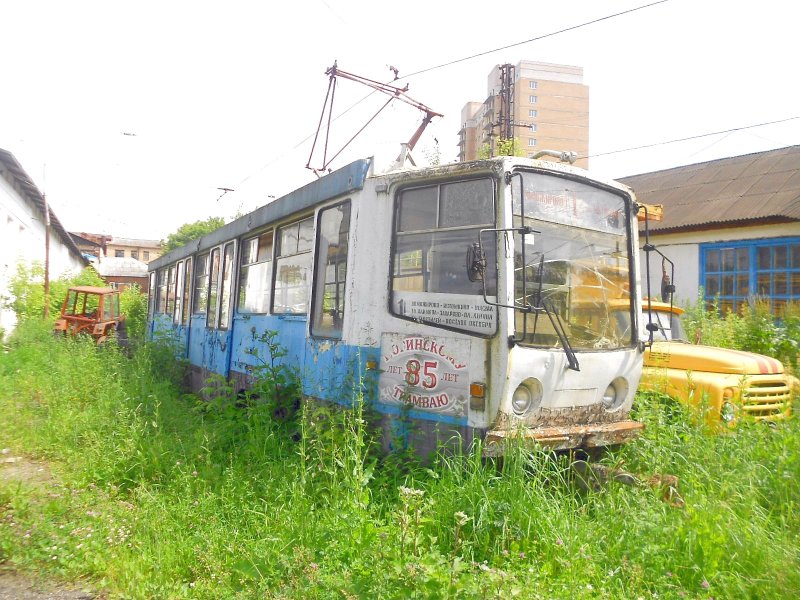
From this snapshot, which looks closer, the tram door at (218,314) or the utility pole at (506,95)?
the tram door at (218,314)

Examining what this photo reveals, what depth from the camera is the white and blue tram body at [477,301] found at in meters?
4.35

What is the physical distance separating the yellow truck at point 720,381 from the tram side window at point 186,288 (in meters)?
8.09

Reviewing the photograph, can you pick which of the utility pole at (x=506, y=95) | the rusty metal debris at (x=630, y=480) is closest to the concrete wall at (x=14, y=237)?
the utility pole at (x=506, y=95)

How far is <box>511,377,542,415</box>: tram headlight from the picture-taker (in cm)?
442

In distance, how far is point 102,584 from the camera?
3672 mm

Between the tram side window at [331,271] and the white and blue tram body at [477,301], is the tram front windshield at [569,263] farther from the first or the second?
the tram side window at [331,271]

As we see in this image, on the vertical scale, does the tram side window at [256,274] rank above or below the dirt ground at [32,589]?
above

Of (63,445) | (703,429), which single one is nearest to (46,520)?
(63,445)

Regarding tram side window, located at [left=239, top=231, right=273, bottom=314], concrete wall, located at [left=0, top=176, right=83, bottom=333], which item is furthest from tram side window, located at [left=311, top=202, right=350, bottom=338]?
concrete wall, located at [left=0, top=176, right=83, bottom=333]

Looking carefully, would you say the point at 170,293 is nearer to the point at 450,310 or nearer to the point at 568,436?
the point at 450,310

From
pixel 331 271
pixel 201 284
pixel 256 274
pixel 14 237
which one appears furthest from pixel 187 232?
pixel 331 271

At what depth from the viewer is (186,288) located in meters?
11.7

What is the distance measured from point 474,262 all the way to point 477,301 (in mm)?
469

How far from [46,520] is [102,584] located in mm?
1032
